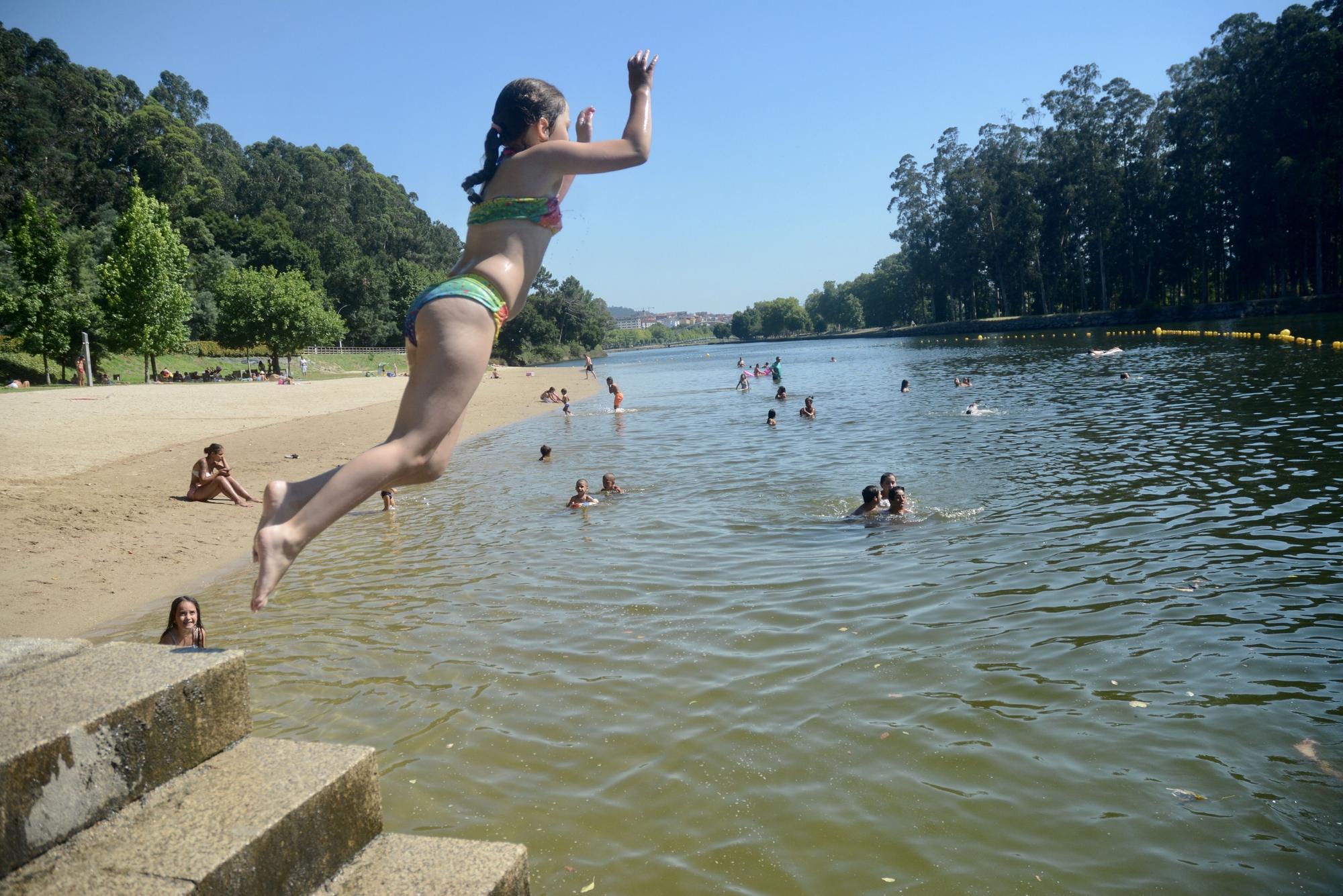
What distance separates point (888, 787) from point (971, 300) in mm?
112930

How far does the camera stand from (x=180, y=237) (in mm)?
72000

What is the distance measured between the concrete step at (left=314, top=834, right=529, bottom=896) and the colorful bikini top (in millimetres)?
2332

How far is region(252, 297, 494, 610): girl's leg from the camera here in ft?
10.6

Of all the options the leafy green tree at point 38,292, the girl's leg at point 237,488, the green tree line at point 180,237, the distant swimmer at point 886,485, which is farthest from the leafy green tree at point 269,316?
the distant swimmer at point 886,485

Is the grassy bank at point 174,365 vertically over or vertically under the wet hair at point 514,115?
over

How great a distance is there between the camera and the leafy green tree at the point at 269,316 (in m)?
65.1

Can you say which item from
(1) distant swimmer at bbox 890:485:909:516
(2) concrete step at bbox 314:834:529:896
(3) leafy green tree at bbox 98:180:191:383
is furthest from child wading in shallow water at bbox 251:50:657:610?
(3) leafy green tree at bbox 98:180:191:383

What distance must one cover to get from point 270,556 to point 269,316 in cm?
6852

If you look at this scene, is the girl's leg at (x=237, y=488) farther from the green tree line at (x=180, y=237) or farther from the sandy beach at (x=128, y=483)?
the green tree line at (x=180, y=237)

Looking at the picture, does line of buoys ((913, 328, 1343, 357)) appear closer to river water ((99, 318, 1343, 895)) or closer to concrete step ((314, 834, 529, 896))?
river water ((99, 318, 1343, 895))

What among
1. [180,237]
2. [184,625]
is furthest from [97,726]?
[180,237]

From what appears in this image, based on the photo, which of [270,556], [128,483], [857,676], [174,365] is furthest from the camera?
[174,365]

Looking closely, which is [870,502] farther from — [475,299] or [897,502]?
[475,299]

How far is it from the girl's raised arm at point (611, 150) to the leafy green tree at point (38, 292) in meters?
52.9
